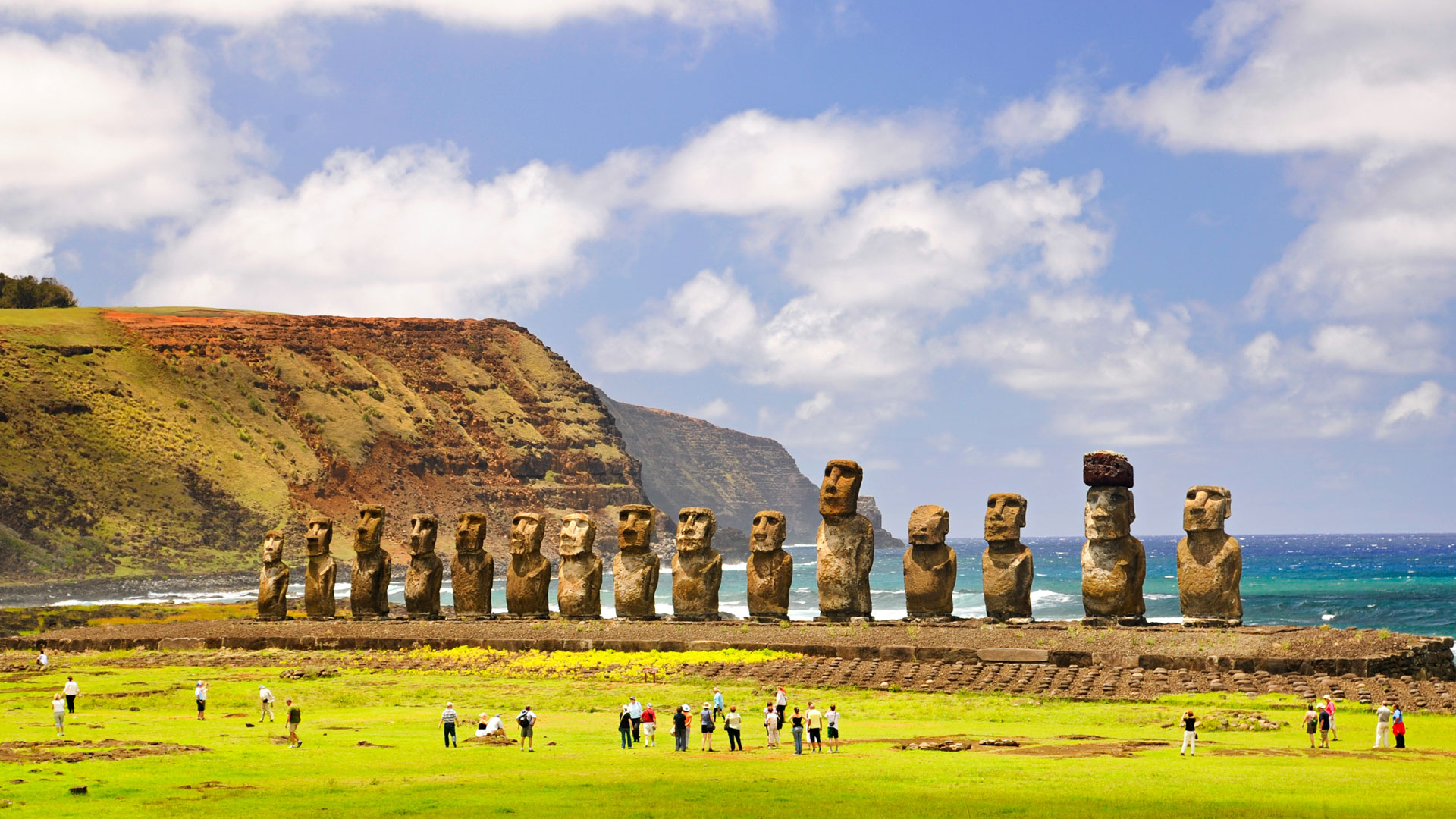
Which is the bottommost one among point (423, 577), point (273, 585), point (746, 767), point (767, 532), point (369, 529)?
point (746, 767)

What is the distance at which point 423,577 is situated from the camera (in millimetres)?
41250

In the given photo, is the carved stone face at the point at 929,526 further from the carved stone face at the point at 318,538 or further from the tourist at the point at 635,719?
the carved stone face at the point at 318,538

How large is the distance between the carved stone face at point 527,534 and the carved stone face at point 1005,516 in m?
11.6

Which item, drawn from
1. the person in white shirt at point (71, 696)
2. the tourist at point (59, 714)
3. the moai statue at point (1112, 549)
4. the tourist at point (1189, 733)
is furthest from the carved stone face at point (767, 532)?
the tourist at point (1189, 733)

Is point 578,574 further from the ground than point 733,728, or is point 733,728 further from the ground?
point 578,574

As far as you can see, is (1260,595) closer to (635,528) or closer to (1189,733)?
(635,528)

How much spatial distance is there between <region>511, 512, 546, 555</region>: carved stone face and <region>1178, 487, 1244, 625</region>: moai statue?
626 inches

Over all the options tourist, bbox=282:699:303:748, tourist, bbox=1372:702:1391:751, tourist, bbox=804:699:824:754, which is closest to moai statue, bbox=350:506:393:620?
tourist, bbox=282:699:303:748

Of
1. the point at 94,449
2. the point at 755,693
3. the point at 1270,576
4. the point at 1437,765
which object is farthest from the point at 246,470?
the point at 1437,765

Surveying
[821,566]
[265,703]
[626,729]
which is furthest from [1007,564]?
[265,703]

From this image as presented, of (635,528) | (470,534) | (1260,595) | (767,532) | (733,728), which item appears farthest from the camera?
(1260,595)

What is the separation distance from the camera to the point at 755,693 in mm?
28328

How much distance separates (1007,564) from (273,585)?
21.7 m

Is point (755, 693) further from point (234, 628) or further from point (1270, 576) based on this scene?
point (1270, 576)
